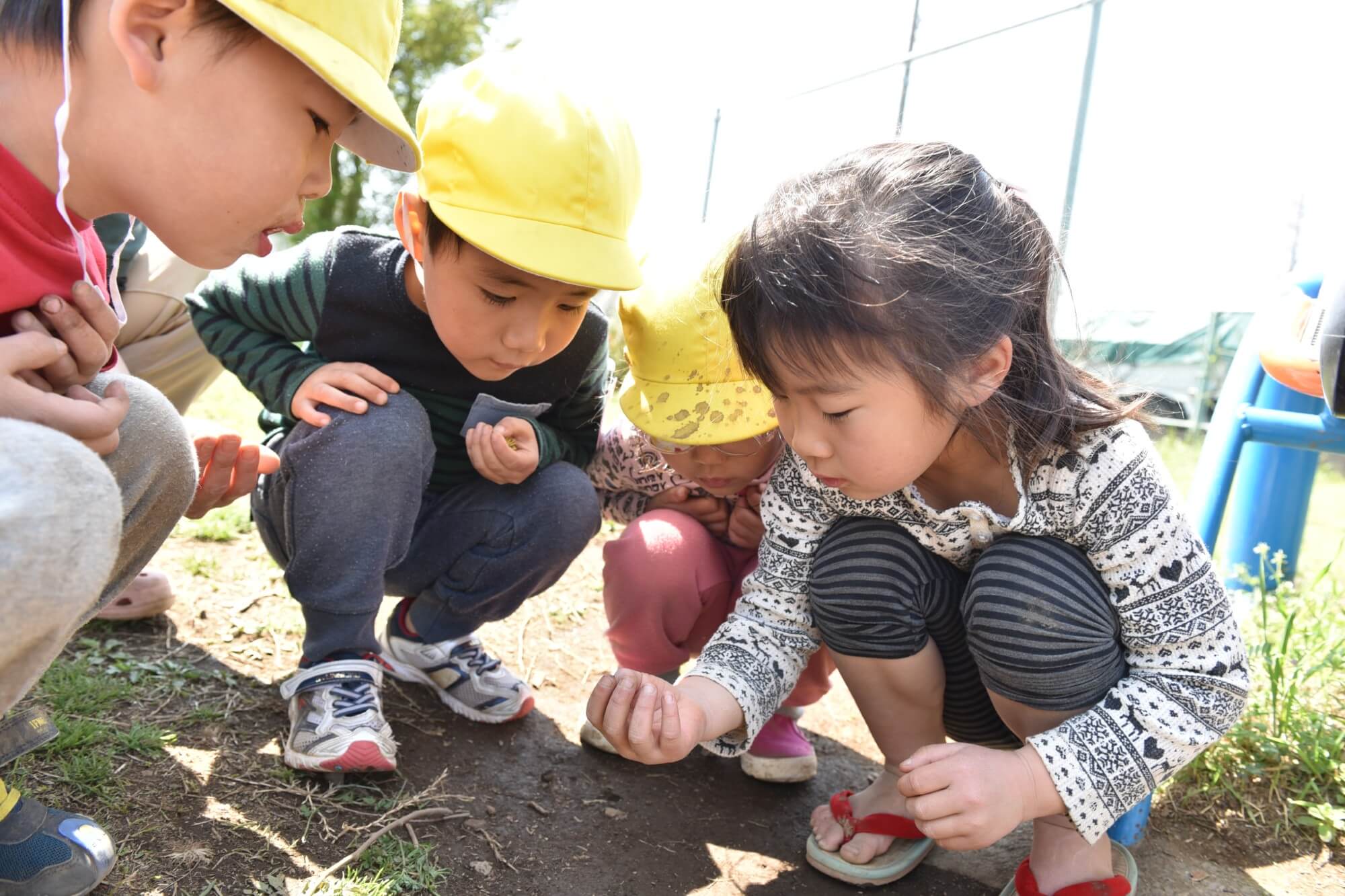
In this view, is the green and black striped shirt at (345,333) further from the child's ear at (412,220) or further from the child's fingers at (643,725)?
the child's fingers at (643,725)

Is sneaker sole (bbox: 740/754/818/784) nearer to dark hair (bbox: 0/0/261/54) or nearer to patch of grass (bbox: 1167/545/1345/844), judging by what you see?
patch of grass (bbox: 1167/545/1345/844)

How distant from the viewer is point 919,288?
133 cm

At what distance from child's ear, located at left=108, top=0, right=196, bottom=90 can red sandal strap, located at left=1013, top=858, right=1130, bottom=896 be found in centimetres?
148

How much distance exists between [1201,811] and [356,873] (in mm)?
1344

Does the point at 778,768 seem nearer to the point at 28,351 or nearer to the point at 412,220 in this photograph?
the point at 412,220

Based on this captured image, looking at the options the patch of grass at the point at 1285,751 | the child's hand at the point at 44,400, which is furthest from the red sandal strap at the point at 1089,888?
the child's hand at the point at 44,400

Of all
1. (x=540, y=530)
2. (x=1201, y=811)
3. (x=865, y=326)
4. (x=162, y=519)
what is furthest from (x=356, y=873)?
(x=1201, y=811)

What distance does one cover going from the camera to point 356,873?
135 cm

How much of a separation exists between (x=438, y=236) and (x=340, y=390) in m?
0.31

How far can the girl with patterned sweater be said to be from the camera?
133 centimetres

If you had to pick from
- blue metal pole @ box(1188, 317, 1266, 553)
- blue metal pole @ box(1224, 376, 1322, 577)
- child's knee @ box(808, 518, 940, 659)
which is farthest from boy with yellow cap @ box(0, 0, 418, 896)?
blue metal pole @ box(1224, 376, 1322, 577)

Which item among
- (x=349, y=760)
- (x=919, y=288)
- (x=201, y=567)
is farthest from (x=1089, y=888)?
(x=201, y=567)

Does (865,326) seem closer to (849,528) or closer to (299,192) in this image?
(849,528)

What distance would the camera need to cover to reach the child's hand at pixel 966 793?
127 centimetres
